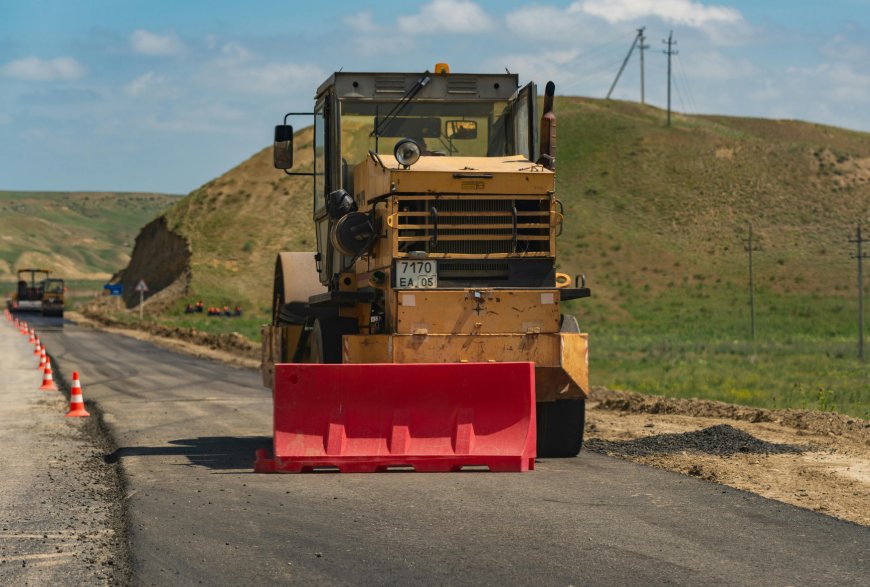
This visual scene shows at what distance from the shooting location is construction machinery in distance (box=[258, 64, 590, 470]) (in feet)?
41.5

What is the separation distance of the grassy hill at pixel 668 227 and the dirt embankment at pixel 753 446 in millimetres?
40321

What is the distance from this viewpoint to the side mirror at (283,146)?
14.1 meters

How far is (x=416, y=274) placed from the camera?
1281cm

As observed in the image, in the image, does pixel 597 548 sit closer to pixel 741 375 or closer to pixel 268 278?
pixel 741 375

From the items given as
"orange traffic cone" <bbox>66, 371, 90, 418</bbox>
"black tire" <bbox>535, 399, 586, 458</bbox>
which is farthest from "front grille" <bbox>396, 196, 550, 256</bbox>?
"orange traffic cone" <bbox>66, 371, 90, 418</bbox>

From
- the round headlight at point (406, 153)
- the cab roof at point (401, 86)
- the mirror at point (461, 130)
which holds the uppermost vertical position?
the cab roof at point (401, 86)

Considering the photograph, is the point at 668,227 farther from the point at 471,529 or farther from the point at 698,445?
the point at 471,529

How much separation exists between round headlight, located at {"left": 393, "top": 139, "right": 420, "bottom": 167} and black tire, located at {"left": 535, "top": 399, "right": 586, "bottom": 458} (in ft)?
9.99

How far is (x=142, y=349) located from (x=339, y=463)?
3479 cm

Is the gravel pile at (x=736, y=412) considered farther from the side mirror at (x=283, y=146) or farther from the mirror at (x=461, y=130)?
the side mirror at (x=283, y=146)

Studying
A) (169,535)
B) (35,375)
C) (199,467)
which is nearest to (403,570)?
(169,535)

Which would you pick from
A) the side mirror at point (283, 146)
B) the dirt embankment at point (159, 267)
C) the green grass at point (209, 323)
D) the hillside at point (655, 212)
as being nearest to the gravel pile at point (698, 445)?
the side mirror at point (283, 146)

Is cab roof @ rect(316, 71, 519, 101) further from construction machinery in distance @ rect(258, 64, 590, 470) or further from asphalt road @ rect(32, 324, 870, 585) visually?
asphalt road @ rect(32, 324, 870, 585)

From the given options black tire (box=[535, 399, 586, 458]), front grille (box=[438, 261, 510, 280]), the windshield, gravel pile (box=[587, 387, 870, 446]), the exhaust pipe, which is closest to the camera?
front grille (box=[438, 261, 510, 280])
